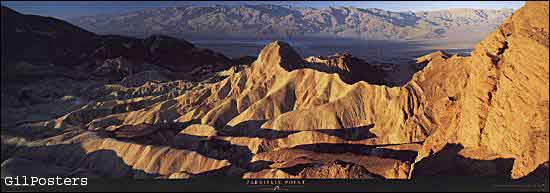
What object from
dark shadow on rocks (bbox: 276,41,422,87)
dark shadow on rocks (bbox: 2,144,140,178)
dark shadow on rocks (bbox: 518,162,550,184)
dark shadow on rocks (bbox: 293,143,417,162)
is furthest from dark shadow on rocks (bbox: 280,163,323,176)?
dark shadow on rocks (bbox: 276,41,422,87)

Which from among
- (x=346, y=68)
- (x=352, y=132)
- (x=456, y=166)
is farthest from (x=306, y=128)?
(x=346, y=68)

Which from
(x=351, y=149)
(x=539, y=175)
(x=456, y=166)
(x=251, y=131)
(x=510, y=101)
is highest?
(x=510, y=101)

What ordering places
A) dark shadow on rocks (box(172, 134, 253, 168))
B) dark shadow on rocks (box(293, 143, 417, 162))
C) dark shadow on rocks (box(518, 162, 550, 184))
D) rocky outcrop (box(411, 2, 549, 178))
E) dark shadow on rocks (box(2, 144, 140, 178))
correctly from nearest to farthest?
1. dark shadow on rocks (box(518, 162, 550, 184))
2. rocky outcrop (box(411, 2, 549, 178))
3. dark shadow on rocks (box(2, 144, 140, 178))
4. dark shadow on rocks (box(293, 143, 417, 162))
5. dark shadow on rocks (box(172, 134, 253, 168))

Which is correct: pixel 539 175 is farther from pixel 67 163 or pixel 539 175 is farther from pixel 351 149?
pixel 67 163

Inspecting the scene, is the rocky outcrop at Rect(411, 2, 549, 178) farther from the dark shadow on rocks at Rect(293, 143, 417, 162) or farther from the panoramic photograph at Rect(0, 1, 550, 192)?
Result: the dark shadow on rocks at Rect(293, 143, 417, 162)


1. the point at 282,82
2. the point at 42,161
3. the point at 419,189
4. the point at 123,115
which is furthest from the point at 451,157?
the point at 123,115

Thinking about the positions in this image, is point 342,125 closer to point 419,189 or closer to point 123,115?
point 419,189
